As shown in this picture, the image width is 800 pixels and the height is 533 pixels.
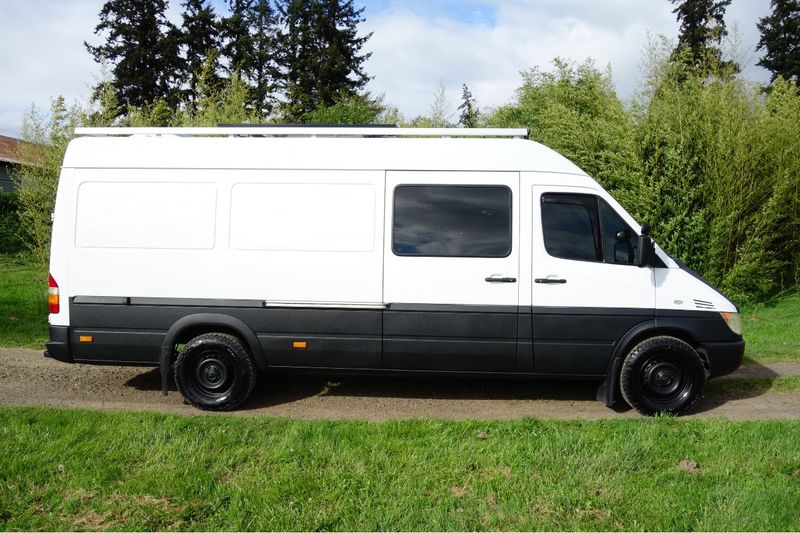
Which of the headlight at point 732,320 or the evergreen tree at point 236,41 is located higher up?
the evergreen tree at point 236,41

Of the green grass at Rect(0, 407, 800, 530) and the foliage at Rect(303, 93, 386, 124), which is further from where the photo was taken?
the foliage at Rect(303, 93, 386, 124)

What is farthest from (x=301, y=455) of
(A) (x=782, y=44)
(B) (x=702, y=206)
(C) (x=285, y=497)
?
(A) (x=782, y=44)

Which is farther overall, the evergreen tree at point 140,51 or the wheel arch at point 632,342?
the evergreen tree at point 140,51

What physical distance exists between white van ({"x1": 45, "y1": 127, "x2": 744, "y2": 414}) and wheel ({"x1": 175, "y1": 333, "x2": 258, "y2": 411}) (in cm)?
2

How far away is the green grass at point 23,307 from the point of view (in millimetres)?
9875

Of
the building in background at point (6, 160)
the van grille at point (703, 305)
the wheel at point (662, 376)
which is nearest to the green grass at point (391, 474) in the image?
the wheel at point (662, 376)

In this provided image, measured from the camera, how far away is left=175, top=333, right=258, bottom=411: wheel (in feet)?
20.6

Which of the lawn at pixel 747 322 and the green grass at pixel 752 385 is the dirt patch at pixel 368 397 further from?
the lawn at pixel 747 322

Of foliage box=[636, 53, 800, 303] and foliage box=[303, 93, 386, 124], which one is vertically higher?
foliage box=[303, 93, 386, 124]

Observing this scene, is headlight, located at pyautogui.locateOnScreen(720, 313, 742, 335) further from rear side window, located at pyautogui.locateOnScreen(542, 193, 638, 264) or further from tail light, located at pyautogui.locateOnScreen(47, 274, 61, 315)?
tail light, located at pyautogui.locateOnScreen(47, 274, 61, 315)

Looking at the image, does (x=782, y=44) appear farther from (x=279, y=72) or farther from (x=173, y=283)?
(x=173, y=283)

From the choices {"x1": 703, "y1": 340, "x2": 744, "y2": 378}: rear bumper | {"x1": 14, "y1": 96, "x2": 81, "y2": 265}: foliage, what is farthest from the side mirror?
{"x1": 14, "y1": 96, "x2": 81, "y2": 265}: foliage

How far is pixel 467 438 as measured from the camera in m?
5.30

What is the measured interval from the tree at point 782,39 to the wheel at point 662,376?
3710 cm
